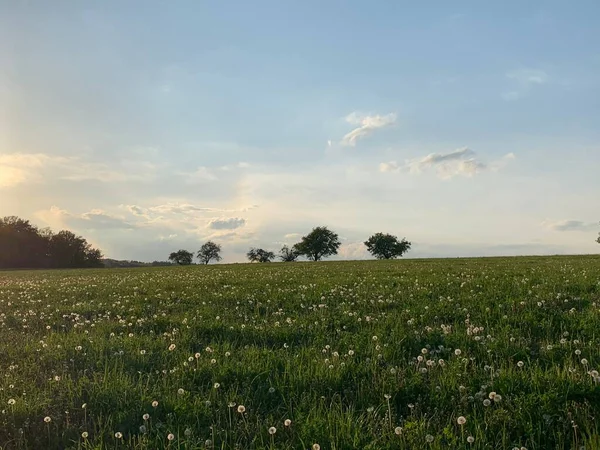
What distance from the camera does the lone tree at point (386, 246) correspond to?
124812mm

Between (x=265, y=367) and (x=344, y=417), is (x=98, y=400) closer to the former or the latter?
(x=265, y=367)

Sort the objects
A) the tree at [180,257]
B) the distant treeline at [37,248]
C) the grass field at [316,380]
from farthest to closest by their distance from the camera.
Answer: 1. the tree at [180,257]
2. the distant treeline at [37,248]
3. the grass field at [316,380]

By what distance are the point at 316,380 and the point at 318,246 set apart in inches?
4916

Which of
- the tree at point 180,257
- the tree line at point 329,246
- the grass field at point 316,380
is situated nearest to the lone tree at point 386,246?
the tree line at point 329,246

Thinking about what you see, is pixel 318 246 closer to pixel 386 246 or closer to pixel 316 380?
pixel 386 246

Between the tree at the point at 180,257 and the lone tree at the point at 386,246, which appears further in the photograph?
the tree at the point at 180,257

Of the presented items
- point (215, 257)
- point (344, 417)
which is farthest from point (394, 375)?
point (215, 257)

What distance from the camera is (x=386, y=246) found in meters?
126

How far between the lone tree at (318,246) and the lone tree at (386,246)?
965cm

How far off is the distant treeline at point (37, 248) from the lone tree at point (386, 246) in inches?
3074

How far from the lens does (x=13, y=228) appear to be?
11962cm

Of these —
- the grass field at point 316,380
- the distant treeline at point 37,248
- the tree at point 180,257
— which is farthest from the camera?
the tree at point 180,257

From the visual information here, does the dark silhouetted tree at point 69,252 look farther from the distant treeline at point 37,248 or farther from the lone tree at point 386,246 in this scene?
the lone tree at point 386,246

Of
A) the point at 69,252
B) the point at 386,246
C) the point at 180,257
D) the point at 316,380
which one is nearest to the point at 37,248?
the point at 69,252
